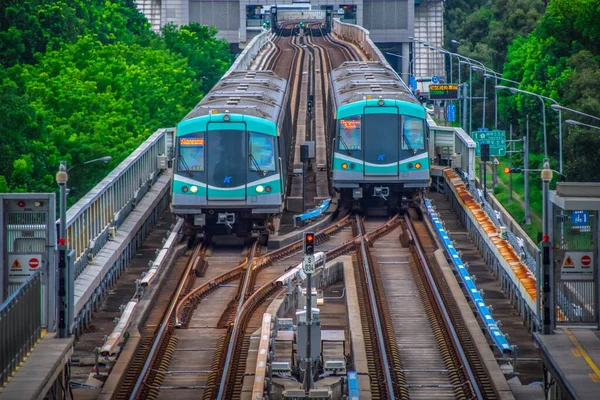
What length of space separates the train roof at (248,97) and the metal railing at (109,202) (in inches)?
104

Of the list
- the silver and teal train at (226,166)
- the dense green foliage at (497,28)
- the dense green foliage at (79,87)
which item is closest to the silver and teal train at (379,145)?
the silver and teal train at (226,166)

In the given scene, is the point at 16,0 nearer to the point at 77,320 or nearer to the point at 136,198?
the point at 136,198

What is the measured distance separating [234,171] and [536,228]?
19702 mm

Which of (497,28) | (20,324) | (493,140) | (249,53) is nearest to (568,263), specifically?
(20,324)

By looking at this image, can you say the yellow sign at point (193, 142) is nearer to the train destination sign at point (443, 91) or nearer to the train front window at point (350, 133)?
the train front window at point (350, 133)

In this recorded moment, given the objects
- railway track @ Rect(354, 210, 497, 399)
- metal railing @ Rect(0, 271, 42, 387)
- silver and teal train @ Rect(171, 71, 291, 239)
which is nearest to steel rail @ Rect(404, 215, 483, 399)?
railway track @ Rect(354, 210, 497, 399)

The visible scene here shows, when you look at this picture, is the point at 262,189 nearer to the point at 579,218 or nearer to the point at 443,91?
the point at 579,218

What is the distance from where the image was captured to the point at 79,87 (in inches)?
2254

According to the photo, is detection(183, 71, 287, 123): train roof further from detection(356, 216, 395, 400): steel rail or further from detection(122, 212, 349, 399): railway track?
detection(356, 216, 395, 400): steel rail

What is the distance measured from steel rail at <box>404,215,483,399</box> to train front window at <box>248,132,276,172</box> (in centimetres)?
463

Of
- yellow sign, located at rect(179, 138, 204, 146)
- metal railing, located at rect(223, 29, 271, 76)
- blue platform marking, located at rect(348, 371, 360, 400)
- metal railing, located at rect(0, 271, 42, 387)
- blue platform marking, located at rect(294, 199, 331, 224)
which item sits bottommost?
blue platform marking, located at rect(348, 371, 360, 400)

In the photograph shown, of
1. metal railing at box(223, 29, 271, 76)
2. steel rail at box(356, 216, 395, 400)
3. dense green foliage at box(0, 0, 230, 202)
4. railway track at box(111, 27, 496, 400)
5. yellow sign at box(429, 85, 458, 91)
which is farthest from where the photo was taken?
metal railing at box(223, 29, 271, 76)

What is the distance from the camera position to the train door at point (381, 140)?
3988 cm

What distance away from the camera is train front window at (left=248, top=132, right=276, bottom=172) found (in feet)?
119
